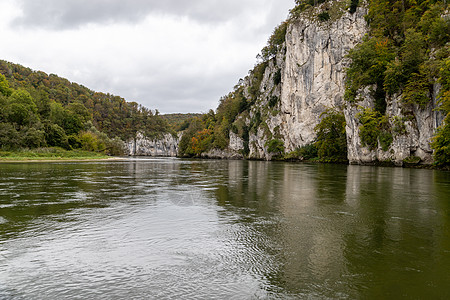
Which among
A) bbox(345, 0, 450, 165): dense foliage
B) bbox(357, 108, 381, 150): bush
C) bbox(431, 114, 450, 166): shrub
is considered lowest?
bbox(431, 114, 450, 166): shrub

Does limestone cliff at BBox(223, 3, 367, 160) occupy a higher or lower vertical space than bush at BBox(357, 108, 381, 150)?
higher

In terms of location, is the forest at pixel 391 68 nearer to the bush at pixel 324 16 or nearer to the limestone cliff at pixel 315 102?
the bush at pixel 324 16

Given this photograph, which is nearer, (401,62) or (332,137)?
(401,62)

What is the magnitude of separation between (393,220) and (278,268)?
18.5 ft

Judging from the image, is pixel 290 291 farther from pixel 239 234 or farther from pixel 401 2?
pixel 401 2

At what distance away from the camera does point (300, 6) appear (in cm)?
8225

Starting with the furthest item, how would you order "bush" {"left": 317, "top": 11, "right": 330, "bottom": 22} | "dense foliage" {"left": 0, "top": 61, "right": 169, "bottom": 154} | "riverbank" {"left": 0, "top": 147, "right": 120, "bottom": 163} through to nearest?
"bush" {"left": 317, "top": 11, "right": 330, "bottom": 22} → "dense foliage" {"left": 0, "top": 61, "right": 169, "bottom": 154} → "riverbank" {"left": 0, "top": 147, "right": 120, "bottom": 163}

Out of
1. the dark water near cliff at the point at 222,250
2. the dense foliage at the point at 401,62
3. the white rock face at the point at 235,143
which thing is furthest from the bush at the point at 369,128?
the white rock face at the point at 235,143

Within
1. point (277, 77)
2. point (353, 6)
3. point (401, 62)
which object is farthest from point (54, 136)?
point (353, 6)

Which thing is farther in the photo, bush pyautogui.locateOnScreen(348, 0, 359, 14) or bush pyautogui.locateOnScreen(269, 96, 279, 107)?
bush pyautogui.locateOnScreen(269, 96, 279, 107)

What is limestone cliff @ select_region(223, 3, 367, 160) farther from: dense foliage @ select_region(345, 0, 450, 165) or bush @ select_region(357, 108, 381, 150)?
bush @ select_region(357, 108, 381, 150)

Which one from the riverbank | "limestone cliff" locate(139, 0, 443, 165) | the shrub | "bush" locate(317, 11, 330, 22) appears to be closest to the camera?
the shrub

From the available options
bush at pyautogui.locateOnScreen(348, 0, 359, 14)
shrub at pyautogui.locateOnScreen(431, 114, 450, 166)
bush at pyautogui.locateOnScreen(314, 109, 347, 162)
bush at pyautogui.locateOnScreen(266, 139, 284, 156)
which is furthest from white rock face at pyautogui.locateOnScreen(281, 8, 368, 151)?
shrub at pyautogui.locateOnScreen(431, 114, 450, 166)

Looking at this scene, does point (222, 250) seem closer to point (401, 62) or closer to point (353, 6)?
point (401, 62)
